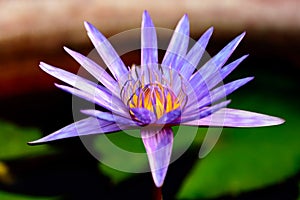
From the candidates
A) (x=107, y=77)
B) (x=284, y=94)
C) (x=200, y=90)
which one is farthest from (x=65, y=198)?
(x=284, y=94)

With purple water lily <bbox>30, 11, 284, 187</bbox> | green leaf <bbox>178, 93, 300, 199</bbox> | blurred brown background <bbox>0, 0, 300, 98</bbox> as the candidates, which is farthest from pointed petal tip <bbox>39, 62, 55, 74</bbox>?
blurred brown background <bbox>0, 0, 300, 98</bbox>

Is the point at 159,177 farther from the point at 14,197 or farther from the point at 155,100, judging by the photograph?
the point at 14,197

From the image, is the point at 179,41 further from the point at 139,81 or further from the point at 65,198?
the point at 65,198

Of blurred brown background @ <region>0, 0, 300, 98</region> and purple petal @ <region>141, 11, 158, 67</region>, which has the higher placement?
purple petal @ <region>141, 11, 158, 67</region>

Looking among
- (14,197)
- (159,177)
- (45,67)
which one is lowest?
(14,197)

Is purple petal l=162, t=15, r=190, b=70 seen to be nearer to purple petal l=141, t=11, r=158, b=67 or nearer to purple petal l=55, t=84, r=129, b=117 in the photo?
purple petal l=141, t=11, r=158, b=67

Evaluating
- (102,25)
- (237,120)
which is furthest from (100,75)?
(102,25)
